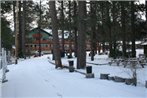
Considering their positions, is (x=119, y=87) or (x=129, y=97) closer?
(x=129, y=97)

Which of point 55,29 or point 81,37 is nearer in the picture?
point 81,37

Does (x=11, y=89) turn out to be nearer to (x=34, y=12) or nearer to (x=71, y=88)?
(x=71, y=88)

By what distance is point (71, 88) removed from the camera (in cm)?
1256

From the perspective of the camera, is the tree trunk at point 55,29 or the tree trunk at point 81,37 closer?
the tree trunk at point 81,37

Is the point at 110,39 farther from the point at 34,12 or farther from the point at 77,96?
the point at 77,96

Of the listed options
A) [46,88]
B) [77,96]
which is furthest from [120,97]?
[46,88]

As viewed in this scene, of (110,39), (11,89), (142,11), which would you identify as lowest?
(11,89)

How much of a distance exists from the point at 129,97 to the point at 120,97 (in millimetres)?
270

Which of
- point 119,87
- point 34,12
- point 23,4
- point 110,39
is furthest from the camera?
point 34,12

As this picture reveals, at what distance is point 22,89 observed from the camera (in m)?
13.0

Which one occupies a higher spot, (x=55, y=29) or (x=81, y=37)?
(x=55, y=29)

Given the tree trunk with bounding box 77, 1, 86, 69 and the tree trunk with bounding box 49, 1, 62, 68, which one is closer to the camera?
the tree trunk with bounding box 77, 1, 86, 69

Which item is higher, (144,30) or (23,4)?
(23,4)

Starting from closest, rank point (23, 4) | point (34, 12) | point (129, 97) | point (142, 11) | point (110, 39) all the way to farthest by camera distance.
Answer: point (129, 97) < point (142, 11) < point (110, 39) < point (23, 4) < point (34, 12)
